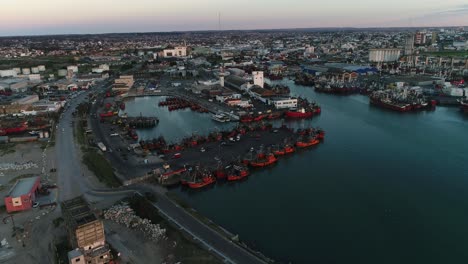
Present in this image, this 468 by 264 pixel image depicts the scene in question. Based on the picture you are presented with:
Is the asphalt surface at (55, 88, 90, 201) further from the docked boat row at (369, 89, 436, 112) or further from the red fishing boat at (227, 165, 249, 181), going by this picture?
the docked boat row at (369, 89, 436, 112)

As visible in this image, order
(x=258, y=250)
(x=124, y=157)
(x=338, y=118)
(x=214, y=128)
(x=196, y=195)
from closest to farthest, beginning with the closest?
(x=258, y=250) → (x=196, y=195) → (x=124, y=157) → (x=214, y=128) → (x=338, y=118)

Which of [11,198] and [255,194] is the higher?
[11,198]

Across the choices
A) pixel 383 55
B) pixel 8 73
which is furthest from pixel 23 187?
pixel 383 55

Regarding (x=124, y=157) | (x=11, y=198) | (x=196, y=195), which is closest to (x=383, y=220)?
(x=196, y=195)

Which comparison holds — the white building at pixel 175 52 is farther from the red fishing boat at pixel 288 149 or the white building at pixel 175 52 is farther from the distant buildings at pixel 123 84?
the red fishing boat at pixel 288 149

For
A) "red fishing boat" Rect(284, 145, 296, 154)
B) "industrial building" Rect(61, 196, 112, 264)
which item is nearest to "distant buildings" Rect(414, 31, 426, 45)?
"red fishing boat" Rect(284, 145, 296, 154)

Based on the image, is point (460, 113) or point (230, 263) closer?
point (230, 263)

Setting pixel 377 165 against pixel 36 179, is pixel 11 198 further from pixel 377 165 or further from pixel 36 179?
pixel 377 165
